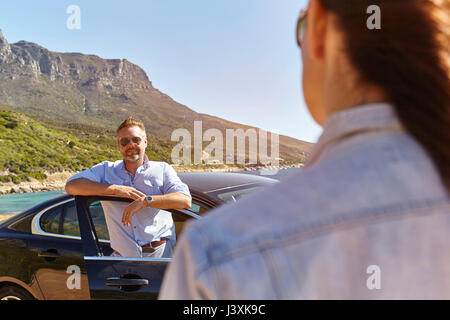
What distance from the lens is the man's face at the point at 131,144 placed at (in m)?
3.34

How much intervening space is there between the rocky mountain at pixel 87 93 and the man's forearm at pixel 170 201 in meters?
71.8

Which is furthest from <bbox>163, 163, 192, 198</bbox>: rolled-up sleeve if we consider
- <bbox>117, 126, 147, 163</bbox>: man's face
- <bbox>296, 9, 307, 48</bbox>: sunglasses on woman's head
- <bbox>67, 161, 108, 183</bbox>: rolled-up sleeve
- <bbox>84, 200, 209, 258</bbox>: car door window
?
<bbox>296, 9, 307, 48</bbox>: sunglasses on woman's head

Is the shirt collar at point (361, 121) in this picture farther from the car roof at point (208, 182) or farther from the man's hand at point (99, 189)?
the car roof at point (208, 182)

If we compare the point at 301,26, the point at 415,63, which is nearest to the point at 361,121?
the point at 415,63

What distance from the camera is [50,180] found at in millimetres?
47844

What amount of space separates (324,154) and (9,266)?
10.7 ft

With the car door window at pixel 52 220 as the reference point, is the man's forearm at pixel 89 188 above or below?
above

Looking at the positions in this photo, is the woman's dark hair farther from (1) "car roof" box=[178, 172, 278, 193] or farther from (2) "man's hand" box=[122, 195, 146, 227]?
(1) "car roof" box=[178, 172, 278, 193]

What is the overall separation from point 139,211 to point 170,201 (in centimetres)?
32

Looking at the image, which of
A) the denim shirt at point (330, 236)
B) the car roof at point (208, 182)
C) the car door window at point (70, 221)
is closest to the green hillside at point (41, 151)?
the car roof at point (208, 182)

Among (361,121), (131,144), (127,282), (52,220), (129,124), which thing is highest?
(129,124)

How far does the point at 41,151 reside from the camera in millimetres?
49750

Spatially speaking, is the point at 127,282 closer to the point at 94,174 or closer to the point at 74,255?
the point at 74,255
